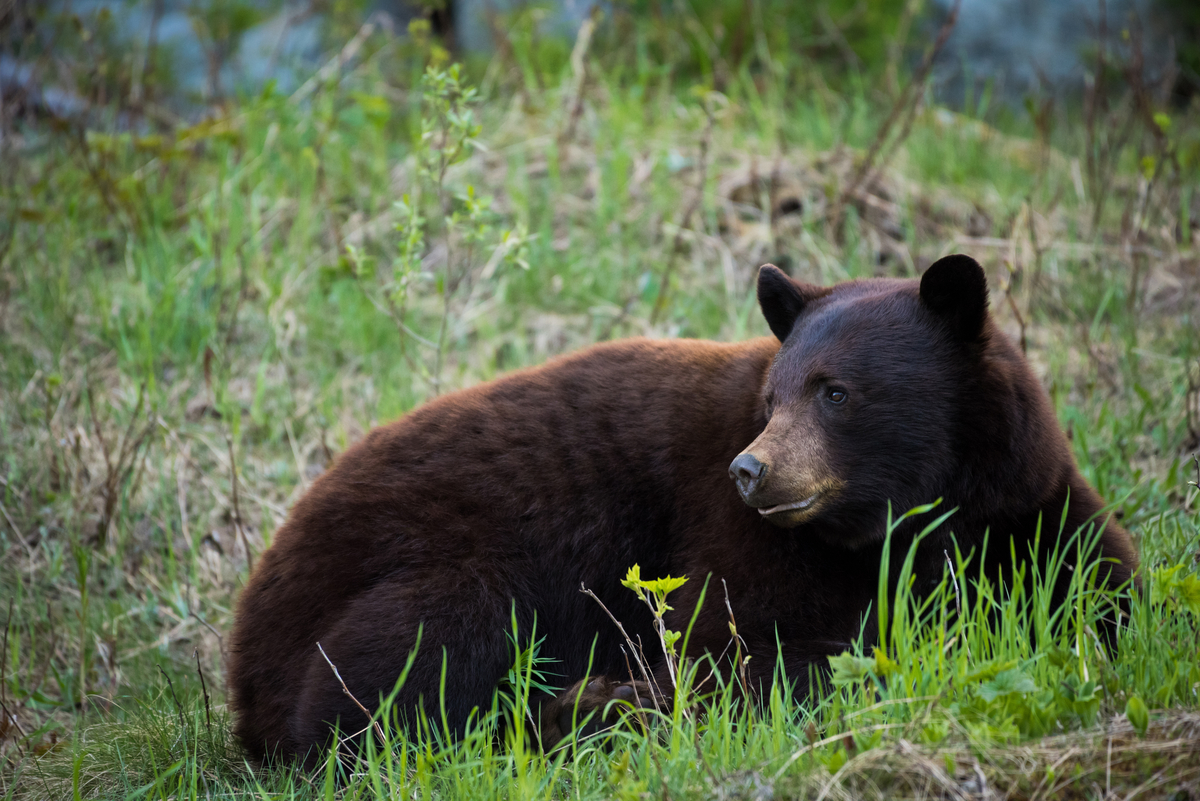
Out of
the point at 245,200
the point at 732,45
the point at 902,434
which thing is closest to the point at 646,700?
the point at 902,434

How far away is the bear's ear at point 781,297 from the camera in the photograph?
3230 millimetres

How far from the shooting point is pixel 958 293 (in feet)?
9.58

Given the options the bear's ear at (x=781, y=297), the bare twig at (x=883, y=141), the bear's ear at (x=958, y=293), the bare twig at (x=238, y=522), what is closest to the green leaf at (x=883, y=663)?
the bear's ear at (x=958, y=293)

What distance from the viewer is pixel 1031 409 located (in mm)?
3002

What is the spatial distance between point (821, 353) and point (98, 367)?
13.7 ft

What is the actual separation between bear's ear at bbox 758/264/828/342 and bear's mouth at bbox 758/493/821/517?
0.63 meters

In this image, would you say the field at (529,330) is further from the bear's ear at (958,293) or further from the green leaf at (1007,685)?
the bear's ear at (958,293)

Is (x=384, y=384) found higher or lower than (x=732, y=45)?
lower

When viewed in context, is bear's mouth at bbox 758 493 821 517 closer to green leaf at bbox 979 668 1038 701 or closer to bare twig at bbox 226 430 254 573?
green leaf at bbox 979 668 1038 701

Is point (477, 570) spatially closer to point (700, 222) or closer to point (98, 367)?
point (98, 367)

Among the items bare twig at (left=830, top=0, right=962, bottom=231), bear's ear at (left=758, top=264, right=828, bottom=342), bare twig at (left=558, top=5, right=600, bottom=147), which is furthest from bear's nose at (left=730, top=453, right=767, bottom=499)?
bare twig at (left=558, top=5, right=600, bottom=147)

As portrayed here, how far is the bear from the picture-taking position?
9.72 feet

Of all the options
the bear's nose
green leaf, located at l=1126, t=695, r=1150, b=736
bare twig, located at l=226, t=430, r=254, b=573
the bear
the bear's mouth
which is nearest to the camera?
green leaf, located at l=1126, t=695, r=1150, b=736

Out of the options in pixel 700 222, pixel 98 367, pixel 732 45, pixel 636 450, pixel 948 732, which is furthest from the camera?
pixel 732 45
